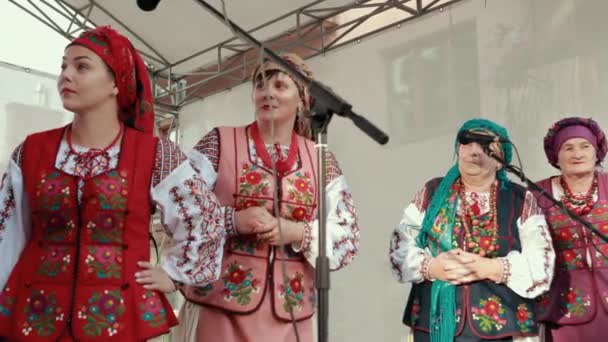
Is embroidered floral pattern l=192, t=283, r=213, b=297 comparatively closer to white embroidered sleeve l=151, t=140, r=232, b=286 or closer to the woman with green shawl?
white embroidered sleeve l=151, t=140, r=232, b=286

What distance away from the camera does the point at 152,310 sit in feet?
6.08

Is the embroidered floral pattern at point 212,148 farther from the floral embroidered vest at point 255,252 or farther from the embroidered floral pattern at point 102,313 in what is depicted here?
the embroidered floral pattern at point 102,313

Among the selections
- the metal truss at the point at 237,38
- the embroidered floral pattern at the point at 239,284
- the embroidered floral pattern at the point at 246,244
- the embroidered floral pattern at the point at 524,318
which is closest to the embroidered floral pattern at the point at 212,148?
the embroidered floral pattern at the point at 246,244

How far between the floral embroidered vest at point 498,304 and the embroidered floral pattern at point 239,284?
832mm

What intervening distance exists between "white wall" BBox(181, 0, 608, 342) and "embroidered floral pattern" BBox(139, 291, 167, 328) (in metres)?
3.04

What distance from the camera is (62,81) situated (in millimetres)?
1976

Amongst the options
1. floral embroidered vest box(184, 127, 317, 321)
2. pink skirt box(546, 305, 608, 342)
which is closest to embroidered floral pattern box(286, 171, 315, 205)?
floral embroidered vest box(184, 127, 317, 321)

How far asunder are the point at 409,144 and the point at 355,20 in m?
1.13

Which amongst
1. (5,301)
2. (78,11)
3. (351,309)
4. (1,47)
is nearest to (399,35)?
(351,309)

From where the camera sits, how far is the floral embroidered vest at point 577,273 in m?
2.84

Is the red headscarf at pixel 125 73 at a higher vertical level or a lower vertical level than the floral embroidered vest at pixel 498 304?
higher

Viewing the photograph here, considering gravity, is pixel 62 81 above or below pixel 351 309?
above

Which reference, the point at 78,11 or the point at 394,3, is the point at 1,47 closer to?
the point at 78,11

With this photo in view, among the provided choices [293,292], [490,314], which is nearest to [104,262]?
[293,292]
